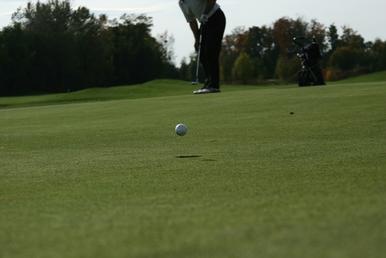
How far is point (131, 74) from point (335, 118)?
6068cm

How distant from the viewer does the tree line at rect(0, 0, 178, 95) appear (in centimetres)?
5953

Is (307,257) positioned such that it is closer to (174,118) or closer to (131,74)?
(174,118)

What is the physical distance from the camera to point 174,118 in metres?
9.81

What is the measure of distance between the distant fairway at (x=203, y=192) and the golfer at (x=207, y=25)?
3037 millimetres

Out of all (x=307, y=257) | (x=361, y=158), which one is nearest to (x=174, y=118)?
(x=361, y=158)

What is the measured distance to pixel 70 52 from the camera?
62.8 m

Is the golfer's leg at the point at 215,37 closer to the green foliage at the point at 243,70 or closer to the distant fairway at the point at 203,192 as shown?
the distant fairway at the point at 203,192

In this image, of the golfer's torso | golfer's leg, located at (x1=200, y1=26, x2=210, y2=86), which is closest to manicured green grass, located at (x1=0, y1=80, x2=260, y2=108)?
golfer's leg, located at (x1=200, y1=26, x2=210, y2=86)

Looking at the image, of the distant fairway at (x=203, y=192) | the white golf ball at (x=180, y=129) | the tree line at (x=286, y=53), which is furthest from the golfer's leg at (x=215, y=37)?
the tree line at (x=286, y=53)

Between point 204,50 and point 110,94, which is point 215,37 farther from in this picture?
point 110,94

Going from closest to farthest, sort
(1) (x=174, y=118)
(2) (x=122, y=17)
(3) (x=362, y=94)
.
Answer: (1) (x=174, y=118) → (3) (x=362, y=94) → (2) (x=122, y=17)

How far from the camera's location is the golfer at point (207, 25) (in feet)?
34.5

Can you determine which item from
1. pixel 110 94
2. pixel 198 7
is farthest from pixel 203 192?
pixel 110 94

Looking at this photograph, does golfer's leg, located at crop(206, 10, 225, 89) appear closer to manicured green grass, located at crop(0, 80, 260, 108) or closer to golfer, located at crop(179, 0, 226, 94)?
golfer, located at crop(179, 0, 226, 94)
